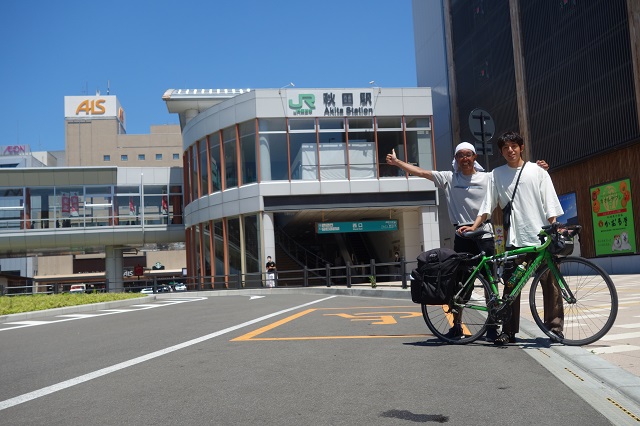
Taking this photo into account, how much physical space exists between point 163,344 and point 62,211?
3907cm

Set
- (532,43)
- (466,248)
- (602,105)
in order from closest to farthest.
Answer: (466,248) → (602,105) → (532,43)

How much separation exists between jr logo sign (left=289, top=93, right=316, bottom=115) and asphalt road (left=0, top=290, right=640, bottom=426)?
963 inches

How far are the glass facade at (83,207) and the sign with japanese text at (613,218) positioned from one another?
89.5ft

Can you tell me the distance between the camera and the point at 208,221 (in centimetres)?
3484

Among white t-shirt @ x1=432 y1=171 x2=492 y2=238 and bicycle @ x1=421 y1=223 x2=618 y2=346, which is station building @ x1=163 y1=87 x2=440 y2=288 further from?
bicycle @ x1=421 y1=223 x2=618 y2=346

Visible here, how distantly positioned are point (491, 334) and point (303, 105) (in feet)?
86.3

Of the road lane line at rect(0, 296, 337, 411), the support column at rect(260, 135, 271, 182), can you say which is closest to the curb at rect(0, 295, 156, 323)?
the road lane line at rect(0, 296, 337, 411)

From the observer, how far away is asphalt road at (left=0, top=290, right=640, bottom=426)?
390cm

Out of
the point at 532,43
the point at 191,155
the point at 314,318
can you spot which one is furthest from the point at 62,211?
the point at 314,318

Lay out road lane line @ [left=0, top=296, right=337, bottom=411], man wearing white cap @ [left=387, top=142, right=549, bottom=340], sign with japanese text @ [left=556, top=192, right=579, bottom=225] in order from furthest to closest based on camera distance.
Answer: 1. sign with japanese text @ [left=556, top=192, right=579, bottom=225]
2. man wearing white cap @ [left=387, top=142, right=549, bottom=340]
3. road lane line @ [left=0, top=296, right=337, bottom=411]

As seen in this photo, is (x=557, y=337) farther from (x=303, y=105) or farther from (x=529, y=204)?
(x=303, y=105)

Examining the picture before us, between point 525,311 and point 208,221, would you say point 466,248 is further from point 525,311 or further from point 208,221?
point 208,221

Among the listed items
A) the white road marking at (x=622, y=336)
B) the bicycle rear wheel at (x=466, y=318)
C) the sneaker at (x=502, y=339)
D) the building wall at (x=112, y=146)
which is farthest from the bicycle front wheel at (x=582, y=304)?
the building wall at (x=112, y=146)

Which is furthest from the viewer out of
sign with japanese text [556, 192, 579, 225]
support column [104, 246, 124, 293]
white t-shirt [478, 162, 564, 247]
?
support column [104, 246, 124, 293]
